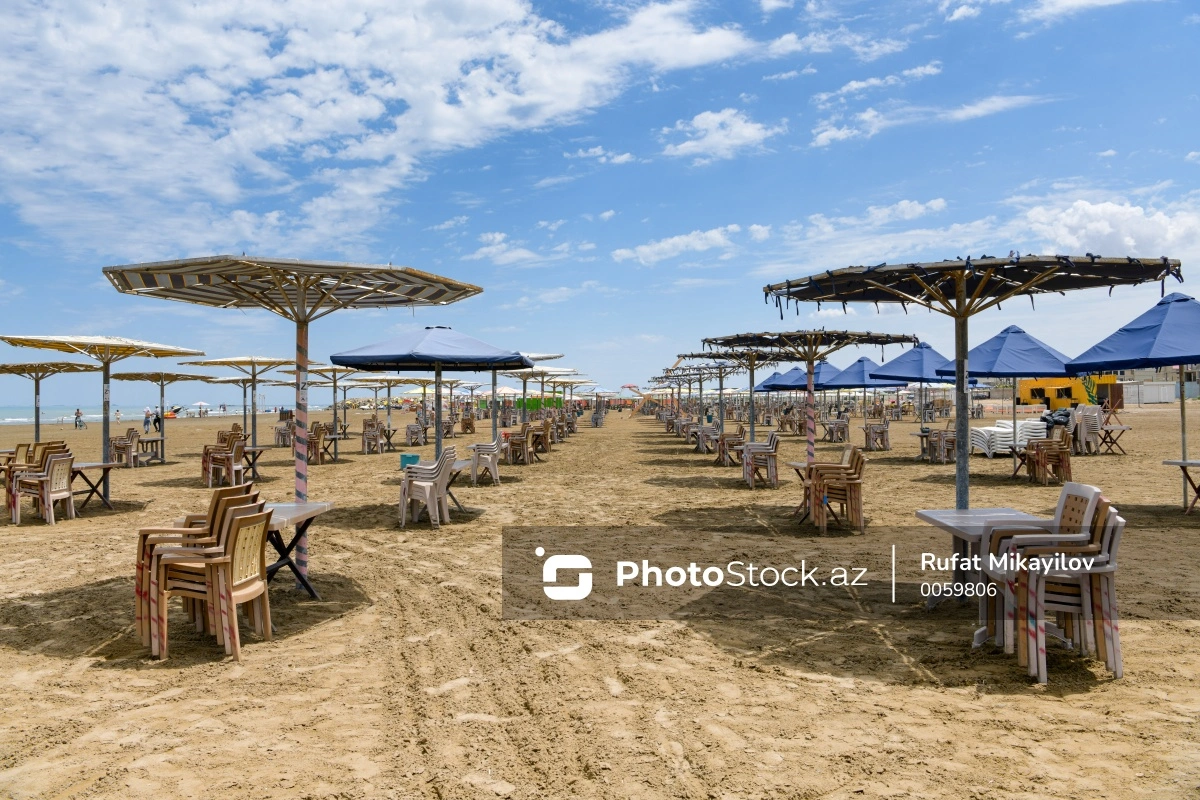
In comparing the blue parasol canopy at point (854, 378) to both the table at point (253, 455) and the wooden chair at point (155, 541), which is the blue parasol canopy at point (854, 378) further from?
the wooden chair at point (155, 541)

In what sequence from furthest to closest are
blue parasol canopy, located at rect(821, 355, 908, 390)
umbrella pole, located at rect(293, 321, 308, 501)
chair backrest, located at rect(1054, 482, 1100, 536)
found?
blue parasol canopy, located at rect(821, 355, 908, 390) < umbrella pole, located at rect(293, 321, 308, 501) < chair backrest, located at rect(1054, 482, 1100, 536)

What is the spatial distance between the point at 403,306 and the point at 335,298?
1390 mm

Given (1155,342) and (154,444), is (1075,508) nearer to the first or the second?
(1155,342)

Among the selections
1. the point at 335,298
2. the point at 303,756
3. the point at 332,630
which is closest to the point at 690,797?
the point at 303,756

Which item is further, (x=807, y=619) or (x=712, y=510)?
(x=712, y=510)

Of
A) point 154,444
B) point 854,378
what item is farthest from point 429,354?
point 854,378

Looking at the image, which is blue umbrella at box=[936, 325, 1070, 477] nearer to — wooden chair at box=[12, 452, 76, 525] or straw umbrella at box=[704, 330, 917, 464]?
straw umbrella at box=[704, 330, 917, 464]

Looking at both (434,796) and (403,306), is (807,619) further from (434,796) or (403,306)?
(403,306)

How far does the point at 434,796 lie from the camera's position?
2.79 m

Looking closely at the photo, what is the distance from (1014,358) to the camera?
12477 millimetres

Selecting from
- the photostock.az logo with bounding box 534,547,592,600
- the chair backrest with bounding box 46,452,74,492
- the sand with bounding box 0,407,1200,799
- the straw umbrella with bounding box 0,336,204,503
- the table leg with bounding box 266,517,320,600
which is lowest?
the sand with bounding box 0,407,1200,799

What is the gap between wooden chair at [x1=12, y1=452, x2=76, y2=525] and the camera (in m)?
8.97

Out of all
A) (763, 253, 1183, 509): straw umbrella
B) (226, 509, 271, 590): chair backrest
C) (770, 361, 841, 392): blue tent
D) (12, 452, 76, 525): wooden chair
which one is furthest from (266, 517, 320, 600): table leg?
(770, 361, 841, 392): blue tent

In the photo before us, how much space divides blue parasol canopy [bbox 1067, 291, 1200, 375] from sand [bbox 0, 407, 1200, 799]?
2.88 m
